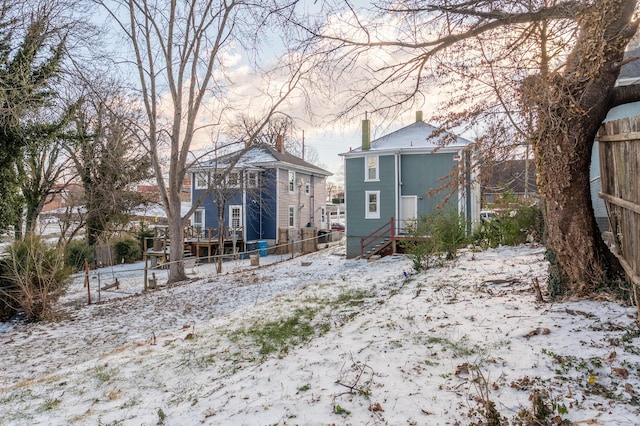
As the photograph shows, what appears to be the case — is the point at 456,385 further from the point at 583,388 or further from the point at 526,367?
the point at 583,388

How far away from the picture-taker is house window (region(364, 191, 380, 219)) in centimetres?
2117

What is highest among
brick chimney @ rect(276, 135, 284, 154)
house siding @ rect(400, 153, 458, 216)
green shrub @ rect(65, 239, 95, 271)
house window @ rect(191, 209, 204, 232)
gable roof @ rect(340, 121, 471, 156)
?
→ brick chimney @ rect(276, 135, 284, 154)

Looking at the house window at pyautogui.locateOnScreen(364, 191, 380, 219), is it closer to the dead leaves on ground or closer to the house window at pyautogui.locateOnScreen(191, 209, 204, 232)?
the house window at pyautogui.locateOnScreen(191, 209, 204, 232)

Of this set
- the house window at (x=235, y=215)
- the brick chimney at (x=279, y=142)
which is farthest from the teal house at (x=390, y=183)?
the brick chimney at (x=279, y=142)

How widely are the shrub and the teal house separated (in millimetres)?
13368

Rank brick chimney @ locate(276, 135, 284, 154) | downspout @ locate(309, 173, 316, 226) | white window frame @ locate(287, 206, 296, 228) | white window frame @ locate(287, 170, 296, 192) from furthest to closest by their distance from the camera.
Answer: downspout @ locate(309, 173, 316, 226) < brick chimney @ locate(276, 135, 284, 154) < white window frame @ locate(287, 170, 296, 192) < white window frame @ locate(287, 206, 296, 228)

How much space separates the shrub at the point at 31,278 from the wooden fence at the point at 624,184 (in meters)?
11.2

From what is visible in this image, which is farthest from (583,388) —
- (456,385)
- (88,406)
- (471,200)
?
(471,200)

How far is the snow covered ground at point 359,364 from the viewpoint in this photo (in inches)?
116

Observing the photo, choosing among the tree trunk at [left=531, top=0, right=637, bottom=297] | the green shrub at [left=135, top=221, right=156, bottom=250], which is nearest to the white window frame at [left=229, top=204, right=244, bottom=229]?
the green shrub at [left=135, top=221, right=156, bottom=250]

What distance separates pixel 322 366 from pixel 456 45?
523 centimetres

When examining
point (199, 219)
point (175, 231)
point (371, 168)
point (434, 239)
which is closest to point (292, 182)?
point (199, 219)

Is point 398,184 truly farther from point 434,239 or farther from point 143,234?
point 143,234

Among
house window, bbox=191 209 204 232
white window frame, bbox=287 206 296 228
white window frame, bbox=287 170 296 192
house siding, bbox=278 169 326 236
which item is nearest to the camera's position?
house window, bbox=191 209 204 232
